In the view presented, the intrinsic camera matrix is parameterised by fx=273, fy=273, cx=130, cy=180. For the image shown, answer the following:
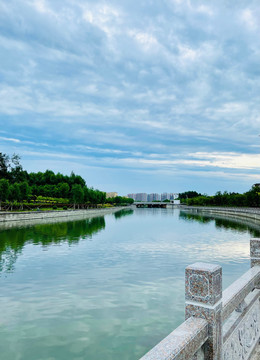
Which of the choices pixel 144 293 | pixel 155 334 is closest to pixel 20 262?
pixel 144 293

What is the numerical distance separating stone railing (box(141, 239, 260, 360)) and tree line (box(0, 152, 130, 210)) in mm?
47636

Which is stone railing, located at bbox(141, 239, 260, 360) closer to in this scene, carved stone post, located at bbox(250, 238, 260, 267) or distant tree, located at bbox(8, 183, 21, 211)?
carved stone post, located at bbox(250, 238, 260, 267)

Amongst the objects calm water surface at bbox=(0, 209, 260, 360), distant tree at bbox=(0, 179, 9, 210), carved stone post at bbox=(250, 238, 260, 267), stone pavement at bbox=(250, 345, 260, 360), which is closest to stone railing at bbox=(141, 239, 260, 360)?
Result: stone pavement at bbox=(250, 345, 260, 360)

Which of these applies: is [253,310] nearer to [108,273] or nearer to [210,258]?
[108,273]

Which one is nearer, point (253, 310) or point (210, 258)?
point (253, 310)

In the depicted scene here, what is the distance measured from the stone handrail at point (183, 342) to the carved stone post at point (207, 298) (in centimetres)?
9

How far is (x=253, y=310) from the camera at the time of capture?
4.78 m

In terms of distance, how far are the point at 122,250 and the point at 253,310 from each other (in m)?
15.8

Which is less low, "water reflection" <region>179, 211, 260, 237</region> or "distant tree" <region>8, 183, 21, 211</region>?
"distant tree" <region>8, 183, 21, 211</region>

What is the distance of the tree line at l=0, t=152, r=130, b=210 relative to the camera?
5343 centimetres

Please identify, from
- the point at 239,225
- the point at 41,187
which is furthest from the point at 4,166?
the point at 239,225

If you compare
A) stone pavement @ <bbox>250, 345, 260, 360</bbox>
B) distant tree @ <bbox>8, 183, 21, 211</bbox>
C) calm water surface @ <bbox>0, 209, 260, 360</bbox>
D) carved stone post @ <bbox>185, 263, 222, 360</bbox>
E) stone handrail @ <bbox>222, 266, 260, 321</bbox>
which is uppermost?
distant tree @ <bbox>8, 183, 21, 211</bbox>

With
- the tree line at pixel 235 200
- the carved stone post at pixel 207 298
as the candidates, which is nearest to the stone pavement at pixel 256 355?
the carved stone post at pixel 207 298

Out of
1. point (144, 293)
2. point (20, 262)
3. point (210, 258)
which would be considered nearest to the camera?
point (144, 293)
